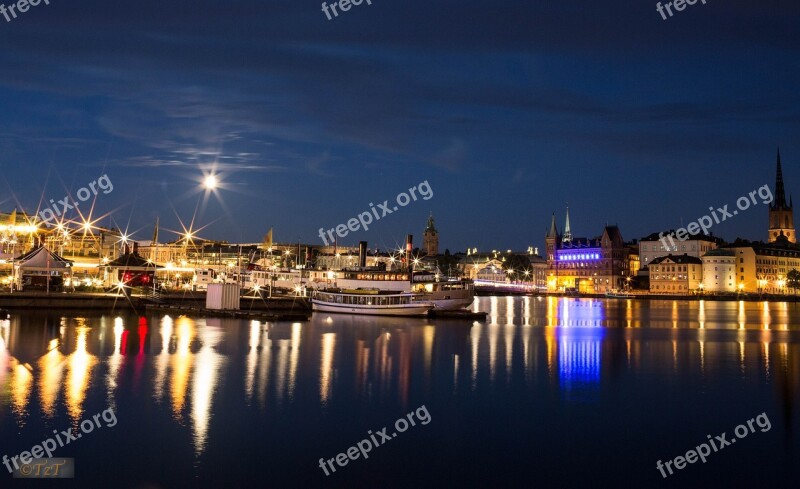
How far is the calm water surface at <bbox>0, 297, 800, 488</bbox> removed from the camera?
1516 cm

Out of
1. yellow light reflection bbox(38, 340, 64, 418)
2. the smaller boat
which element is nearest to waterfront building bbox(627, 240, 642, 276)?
the smaller boat

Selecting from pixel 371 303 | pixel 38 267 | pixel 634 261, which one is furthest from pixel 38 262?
pixel 634 261

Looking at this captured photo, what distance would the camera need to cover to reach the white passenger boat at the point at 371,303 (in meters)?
56.5

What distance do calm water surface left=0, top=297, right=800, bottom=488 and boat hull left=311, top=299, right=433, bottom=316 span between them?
16890mm

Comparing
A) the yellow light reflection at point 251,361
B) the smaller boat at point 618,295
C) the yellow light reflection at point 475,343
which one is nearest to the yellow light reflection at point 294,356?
the yellow light reflection at point 251,361

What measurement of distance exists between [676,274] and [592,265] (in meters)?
22.3

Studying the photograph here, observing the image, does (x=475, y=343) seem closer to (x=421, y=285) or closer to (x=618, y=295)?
(x=421, y=285)

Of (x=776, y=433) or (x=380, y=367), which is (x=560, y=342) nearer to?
(x=380, y=367)

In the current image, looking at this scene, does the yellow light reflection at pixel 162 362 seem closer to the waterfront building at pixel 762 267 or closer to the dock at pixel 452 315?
the dock at pixel 452 315

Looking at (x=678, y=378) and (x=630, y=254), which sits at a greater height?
(x=630, y=254)

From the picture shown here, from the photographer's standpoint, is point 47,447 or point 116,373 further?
point 116,373

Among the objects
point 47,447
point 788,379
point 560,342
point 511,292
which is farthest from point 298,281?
point 511,292

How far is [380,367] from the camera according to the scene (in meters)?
29.1

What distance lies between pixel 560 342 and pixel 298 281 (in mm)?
45902
